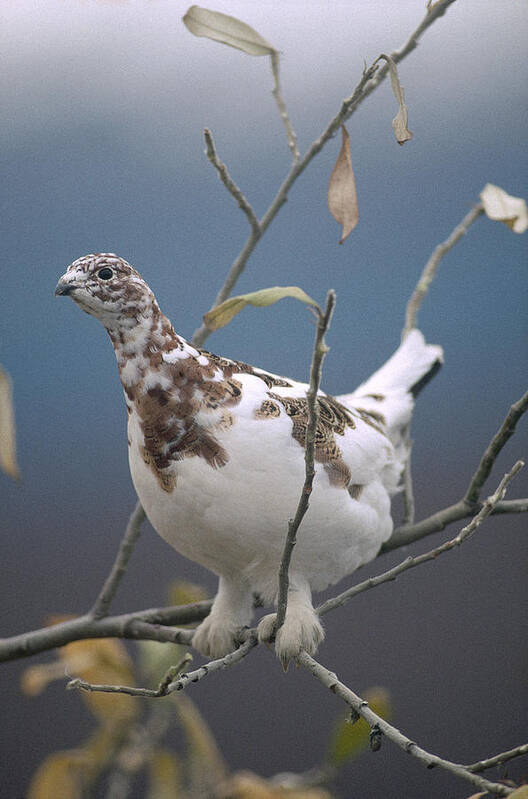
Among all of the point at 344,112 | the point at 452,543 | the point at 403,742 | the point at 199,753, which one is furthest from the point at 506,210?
the point at 199,753

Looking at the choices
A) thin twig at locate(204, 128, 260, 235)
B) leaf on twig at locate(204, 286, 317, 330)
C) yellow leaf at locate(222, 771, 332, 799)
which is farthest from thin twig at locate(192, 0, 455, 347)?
yellow leaf at locate(222, 771, 332, 799)

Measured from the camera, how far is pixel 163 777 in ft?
2.62

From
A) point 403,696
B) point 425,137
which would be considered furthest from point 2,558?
point 425,137

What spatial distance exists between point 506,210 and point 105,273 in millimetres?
271

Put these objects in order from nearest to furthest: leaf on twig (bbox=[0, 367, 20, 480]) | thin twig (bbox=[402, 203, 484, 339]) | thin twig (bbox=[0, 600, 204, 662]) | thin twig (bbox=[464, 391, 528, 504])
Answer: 1. leaf on twig (bbox=[0, 367, 20, 480])
2. thin twig (bbox=[464, 391, 528, 504])
3. thin twig (bbox=[0, 600, 204, 662])
4. thin twig (bbox=[402, 203, 484, 339])

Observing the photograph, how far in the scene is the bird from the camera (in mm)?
528

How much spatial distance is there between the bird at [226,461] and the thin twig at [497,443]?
0.32ft

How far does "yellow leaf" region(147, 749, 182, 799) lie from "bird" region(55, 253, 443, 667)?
246 millimetres

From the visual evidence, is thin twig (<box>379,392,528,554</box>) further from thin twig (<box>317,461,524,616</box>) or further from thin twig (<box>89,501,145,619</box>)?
thin twig (<box>89,501,145,619</box>)

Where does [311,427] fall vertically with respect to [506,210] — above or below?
below

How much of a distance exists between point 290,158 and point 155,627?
1.91 feet

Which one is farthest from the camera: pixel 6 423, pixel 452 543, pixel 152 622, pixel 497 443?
pixel 152 622

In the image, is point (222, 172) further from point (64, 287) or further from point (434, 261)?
point (434, 261)

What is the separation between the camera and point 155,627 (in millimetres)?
672
